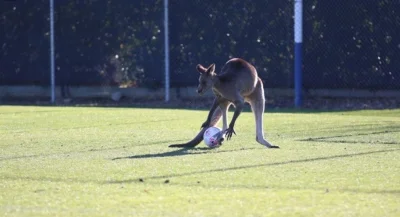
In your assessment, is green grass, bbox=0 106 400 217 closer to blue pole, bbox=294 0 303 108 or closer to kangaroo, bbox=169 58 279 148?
kangaroo, bbox=169 58 279 148

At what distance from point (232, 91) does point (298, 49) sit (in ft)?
22.9

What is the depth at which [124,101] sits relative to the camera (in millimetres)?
19438

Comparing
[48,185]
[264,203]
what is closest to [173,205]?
[264,203]

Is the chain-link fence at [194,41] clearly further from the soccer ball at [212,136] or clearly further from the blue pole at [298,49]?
the soccer ball at [212,136]

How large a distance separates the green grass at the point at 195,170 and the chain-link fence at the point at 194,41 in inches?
129

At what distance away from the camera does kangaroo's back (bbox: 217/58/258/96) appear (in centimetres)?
1073

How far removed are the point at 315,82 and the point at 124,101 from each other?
4.20m

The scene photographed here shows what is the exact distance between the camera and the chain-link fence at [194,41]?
17.3m

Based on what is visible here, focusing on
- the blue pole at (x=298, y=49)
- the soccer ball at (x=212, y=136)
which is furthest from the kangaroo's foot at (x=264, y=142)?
the blue pole at (x=298, y=49)

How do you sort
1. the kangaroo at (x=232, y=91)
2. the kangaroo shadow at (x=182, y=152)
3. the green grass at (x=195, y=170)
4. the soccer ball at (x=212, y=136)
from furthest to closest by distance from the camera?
the kangaroo at (x=232, y=91)
the soccer ball at (x=212, y=136)
the kangaroo shadow at (x=182, y=152)
the green grass at (x=195, y=170)

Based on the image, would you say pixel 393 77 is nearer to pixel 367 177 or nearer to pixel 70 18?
pixel 70 18

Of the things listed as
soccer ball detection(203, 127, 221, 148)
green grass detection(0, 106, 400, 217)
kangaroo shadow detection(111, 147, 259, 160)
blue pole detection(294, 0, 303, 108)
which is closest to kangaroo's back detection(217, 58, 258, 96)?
soccer ball detection(203, 127, 221, 148)

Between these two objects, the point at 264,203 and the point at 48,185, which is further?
the point at 48,185

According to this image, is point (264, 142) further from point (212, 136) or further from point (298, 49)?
point (298, 49)
